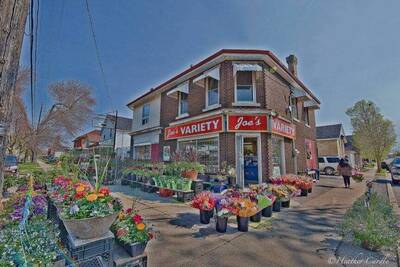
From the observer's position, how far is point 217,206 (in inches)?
175

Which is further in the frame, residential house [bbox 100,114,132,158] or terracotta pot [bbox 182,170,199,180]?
residential house [bbox 100,114,132,158]

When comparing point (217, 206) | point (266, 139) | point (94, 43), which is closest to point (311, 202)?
point (266, 139)

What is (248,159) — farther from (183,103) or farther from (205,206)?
(205,206)

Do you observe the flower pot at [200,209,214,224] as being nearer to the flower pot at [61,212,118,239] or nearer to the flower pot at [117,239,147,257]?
the flower pot at [117,239,147,257]

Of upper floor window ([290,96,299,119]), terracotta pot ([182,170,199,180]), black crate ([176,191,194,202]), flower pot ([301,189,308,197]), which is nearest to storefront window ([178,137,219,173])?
terracotta pot ([182,170,199,180])

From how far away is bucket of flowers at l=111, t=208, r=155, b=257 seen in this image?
252cm

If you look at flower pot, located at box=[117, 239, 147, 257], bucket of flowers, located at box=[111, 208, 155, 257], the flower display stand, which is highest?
bucket of flowers, located at box=[111, 208, 155, 257]

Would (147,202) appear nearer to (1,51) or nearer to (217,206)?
(217,206)

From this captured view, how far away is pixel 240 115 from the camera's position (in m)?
8.79

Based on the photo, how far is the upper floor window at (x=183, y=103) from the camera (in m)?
12.2

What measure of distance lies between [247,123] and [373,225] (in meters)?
5.80

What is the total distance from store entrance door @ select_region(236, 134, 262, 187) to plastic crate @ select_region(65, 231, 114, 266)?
7.11 meters

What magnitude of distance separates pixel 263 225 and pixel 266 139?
4.85 metres

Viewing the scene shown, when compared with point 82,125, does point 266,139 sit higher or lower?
lower
